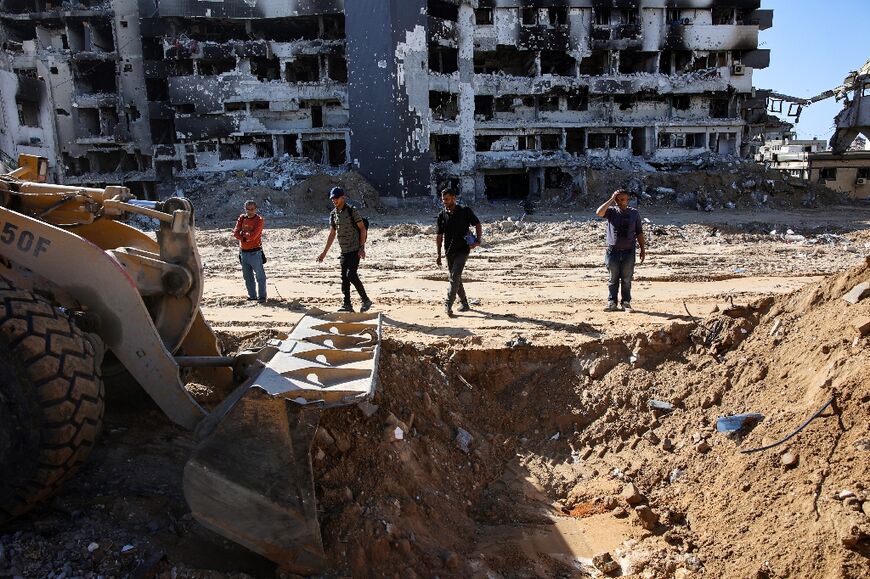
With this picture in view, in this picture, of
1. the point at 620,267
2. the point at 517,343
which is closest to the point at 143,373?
the point at 517,343

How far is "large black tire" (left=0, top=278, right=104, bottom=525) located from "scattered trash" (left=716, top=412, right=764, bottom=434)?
15.4ft

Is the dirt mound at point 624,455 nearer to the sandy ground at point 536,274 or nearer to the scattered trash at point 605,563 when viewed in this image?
the scattered trash at point 605,563

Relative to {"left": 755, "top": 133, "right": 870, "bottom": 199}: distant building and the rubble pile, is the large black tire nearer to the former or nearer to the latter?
the rubble pile

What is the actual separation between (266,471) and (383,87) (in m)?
30.4

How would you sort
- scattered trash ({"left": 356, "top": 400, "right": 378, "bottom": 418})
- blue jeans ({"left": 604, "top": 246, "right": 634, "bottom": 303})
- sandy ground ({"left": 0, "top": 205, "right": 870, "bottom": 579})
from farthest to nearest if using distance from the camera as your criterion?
blue jeans ({"left": 604, "top": 246, "right": 634, "bottom": 303}) → scattered trash ({"left": 356, "top": 400, "right": 378, "bottom": 418}) → sandy ground ({"left": 0, "top": 205, "right": 870, "bottom": 579})

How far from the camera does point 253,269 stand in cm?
1077

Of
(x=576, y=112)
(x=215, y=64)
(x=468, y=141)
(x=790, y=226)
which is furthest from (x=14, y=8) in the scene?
(x=790, y=226)

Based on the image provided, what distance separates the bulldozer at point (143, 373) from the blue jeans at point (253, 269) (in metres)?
5.56

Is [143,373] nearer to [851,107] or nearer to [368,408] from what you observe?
[368,408]

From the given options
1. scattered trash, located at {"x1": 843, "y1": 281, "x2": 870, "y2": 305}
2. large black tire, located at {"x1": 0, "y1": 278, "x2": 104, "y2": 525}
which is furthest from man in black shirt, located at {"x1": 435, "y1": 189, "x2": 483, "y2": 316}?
large black tire, located at {"x1": 0, "y1": 278, "x2": 104, "y2": 525}

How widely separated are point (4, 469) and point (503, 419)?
4.29 meters

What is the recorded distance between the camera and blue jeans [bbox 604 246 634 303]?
898 centimetres

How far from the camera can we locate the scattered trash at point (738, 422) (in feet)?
17.2

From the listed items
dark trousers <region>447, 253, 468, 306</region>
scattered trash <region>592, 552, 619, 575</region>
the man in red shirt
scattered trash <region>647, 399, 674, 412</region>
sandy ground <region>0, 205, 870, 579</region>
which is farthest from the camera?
the man in red shirt
